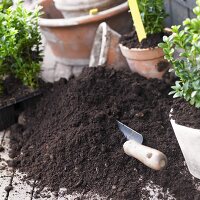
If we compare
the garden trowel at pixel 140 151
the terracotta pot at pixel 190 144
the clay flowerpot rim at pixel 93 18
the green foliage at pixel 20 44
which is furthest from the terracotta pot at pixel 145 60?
the terracotta pot at pixel 190 144

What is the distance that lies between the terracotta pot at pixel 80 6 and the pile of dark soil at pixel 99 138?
0.63 metres

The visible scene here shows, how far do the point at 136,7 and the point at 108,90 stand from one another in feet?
1.98

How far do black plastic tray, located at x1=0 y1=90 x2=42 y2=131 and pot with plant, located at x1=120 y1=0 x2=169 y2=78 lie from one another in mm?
773

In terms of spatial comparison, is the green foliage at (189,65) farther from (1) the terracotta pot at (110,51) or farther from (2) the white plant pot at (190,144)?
(1) the terracotta pot at (110,51)

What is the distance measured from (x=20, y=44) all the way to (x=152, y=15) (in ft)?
3.23

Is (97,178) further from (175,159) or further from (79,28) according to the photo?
(79,28)

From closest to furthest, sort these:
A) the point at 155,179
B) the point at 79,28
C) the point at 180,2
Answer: the point at 155,179 → the point at 180,2 → the point at 79,28

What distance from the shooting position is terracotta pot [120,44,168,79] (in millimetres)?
3217

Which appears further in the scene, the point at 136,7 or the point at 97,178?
the point at 136,7

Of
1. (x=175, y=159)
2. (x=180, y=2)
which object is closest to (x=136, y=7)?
(x=180, y=2)

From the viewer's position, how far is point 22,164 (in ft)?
9.89

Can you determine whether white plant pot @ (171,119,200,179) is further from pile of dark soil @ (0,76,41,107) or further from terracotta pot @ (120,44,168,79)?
pile of dark soil @ (0,76,41,107)

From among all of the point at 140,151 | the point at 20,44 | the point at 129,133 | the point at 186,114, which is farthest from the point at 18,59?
the point at 186,114

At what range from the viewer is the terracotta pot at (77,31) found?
3.63 metres
